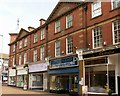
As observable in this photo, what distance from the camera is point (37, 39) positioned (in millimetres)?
32406

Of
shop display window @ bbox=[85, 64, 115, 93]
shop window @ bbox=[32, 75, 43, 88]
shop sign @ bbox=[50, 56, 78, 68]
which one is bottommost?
shop window @ bbox=[32, 75, 43, 88]

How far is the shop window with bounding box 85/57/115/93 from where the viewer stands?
18.8m

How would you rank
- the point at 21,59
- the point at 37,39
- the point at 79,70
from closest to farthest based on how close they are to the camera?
the point at 79,70 < the point at 37,39 < the point at 21,59

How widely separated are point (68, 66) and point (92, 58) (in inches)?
155

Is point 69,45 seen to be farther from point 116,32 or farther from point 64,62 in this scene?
point 116,32

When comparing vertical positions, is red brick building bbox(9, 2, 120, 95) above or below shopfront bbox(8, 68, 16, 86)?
above

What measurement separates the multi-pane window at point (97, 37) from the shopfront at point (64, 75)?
2.66 m

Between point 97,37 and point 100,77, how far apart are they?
3.43 metres

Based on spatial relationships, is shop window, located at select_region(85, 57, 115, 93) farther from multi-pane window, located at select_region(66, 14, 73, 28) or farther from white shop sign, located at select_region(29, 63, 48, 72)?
white shop sign, located at select_region(29, 63, 48, 72)

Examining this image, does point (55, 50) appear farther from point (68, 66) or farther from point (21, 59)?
point (21, 59)

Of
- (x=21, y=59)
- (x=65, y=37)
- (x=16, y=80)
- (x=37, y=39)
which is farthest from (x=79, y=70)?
(x=16, y=80)

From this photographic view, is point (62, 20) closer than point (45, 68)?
Yes

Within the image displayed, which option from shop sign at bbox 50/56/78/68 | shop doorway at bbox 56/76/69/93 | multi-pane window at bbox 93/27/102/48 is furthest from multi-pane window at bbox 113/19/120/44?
shop doorway at bbox 56/76/69/93

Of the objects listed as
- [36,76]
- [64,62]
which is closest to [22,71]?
[36,76]
